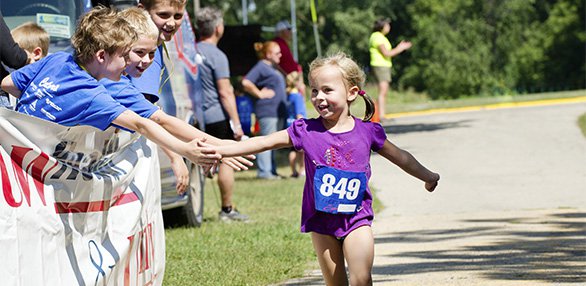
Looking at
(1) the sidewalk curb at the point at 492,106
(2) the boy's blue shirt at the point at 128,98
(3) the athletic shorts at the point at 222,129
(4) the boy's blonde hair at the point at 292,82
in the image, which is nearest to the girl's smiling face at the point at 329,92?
(2) the boy's blue shirt at the point at 128,98

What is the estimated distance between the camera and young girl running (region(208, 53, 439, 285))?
603 cm

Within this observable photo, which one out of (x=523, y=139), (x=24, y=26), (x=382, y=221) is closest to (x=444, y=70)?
(x=523, y=139)

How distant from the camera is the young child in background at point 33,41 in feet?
25.7

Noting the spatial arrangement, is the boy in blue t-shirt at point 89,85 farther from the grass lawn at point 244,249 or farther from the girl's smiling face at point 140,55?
the grass lawn at point 244,249

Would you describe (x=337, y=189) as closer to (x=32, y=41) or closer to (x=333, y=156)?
(x=333, y=156)

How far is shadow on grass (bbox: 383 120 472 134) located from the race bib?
1650cm

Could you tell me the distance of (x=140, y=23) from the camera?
Result: 6211 millimetres

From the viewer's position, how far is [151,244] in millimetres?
6535

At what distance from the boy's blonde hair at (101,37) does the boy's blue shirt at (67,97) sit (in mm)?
73

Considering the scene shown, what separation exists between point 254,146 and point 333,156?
389mm

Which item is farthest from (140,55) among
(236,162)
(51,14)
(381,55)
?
(381,55)

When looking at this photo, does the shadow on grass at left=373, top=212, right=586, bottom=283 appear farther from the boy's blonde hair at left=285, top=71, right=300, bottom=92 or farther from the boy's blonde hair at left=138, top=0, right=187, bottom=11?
the boy's blonde hair at left=285, top=71, right=300, bottom=92

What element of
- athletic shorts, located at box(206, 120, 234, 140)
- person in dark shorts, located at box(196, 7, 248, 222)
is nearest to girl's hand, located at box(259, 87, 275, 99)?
person in dark shorts, located at box(196, 7, 248, 222)

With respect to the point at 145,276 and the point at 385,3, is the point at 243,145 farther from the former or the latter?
the point at 385,3
